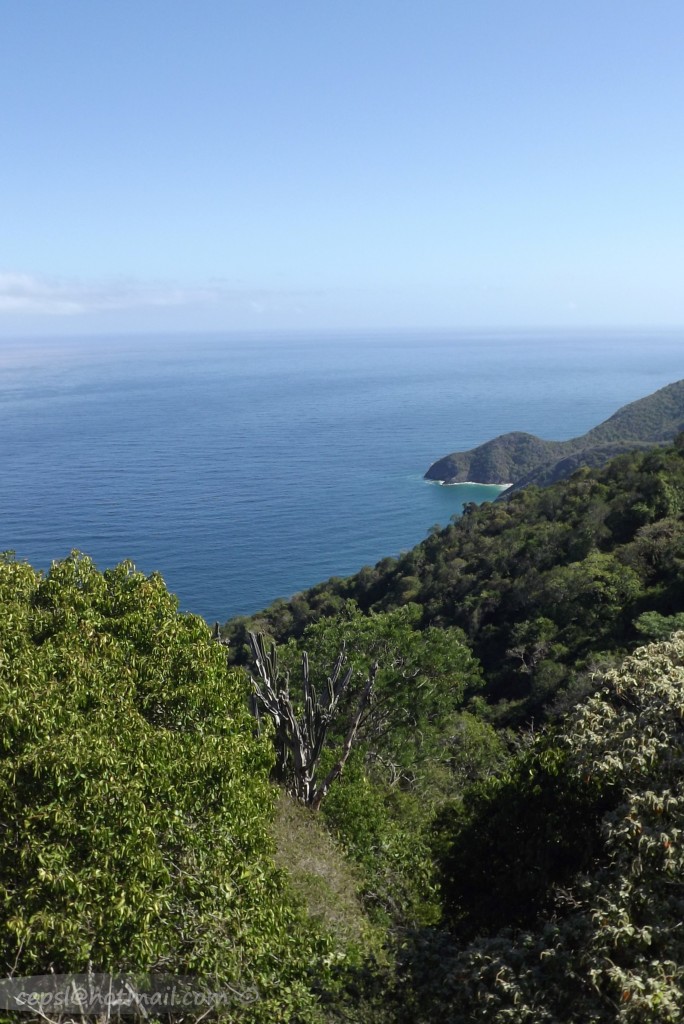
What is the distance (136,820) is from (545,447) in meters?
121

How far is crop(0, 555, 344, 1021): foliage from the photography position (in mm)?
6973

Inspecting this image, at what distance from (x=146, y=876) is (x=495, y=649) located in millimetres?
28209

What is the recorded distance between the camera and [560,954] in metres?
7.18

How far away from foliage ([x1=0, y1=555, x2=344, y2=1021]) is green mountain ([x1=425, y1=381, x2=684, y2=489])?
96.6 meters

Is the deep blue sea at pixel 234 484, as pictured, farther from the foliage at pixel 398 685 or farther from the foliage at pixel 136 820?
the foliage at pixel 136 820

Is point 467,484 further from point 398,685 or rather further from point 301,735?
point 301,735

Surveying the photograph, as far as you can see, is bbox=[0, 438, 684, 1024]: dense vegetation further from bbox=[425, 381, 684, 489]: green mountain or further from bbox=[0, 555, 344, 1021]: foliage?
Answer: bbox=[425, 381, 684, 489]: green mountain

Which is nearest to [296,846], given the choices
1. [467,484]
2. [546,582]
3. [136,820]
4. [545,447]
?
[136,820]

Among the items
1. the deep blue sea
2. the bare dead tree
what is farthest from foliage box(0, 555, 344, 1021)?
the deep blue sea

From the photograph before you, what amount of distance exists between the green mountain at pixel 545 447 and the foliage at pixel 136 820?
9662 cm

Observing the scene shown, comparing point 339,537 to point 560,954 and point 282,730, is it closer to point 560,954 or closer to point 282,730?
point 282,730

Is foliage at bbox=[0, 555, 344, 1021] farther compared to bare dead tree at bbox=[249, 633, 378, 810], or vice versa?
bare dead tree at bbox=[249, 633, 378, 810]

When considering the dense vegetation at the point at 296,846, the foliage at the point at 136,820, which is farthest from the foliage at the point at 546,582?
the foliage at the point at 136,820

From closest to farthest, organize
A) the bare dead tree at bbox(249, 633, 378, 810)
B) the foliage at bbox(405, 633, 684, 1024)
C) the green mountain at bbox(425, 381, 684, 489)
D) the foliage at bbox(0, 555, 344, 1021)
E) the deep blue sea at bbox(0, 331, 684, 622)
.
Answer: the foliage at bbox(405, 633, 684, 1024) → the foliage at bbox(0, 555, 344, 1021) → the bare dead tree at bbox(249, 633, 378, 810) → the deep blue sea at bbox(0, 331, 684, 622) → the green mountain at bbox(425, 381, 684, 489)
